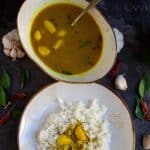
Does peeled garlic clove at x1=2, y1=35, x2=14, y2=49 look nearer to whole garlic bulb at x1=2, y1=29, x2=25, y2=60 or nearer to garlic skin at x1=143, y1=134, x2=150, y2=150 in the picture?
whole garlic bulb at x1=2, y1=29, x2=25, y2=60

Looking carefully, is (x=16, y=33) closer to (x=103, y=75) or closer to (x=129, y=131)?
(x=103, y=75)

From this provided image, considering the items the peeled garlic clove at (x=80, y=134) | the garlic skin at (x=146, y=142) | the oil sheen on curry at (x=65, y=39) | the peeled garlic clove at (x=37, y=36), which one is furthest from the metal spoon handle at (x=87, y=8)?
the garlic skin at (x=146, y=142)

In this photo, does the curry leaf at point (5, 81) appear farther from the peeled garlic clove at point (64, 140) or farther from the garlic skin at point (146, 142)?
the garlic skin at point (146, 142)

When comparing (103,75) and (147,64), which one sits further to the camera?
(147,64)

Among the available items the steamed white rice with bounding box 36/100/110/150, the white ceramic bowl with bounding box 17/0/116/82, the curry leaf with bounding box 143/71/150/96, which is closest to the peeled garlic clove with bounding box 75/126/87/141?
the steamed white rice with bounding box 36/100/110/150

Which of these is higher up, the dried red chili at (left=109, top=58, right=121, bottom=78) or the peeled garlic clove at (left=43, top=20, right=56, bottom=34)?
the peeled garlic clove at (left=43, top=20, right=56, bottom=34)

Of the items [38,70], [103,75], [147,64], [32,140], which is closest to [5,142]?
[32,140]
